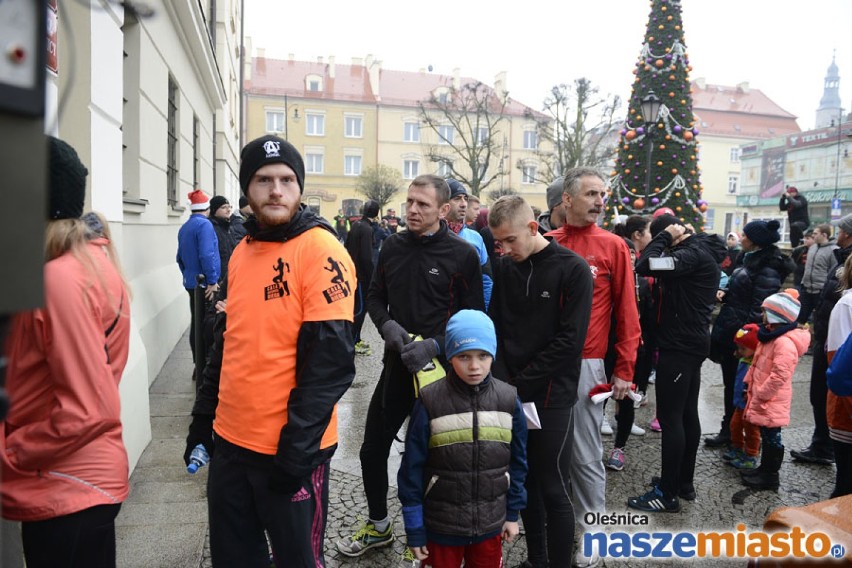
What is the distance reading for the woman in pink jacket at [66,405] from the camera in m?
1.79

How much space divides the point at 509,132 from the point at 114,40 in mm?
50179

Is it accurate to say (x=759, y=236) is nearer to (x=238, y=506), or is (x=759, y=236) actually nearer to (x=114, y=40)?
(x=238, y=506)

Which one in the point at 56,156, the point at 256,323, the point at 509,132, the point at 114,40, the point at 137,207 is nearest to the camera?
the point at 56,156

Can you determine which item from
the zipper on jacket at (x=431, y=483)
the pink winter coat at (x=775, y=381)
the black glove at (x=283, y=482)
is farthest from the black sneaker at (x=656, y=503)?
the black glove at (x=283, y=482)

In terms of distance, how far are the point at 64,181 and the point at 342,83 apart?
175 ft

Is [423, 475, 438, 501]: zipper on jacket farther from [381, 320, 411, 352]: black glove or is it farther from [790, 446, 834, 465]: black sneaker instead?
[790, 446, 834, 465]: black sneaker

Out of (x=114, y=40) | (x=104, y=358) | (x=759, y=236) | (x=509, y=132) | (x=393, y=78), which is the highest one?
(x=393, y=78)

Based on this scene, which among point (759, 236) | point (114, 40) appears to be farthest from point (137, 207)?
point (759, 236)

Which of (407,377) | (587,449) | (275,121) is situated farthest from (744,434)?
(275,121)

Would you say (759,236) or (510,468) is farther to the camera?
(759,236)

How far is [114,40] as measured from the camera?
15.3 feet

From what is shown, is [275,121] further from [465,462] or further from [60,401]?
[60,401]

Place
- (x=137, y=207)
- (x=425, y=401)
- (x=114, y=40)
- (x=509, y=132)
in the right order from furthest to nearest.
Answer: (x=509, y=132) → (x=137, y=207) → (x=114, y=40) → (x=425, y=401)

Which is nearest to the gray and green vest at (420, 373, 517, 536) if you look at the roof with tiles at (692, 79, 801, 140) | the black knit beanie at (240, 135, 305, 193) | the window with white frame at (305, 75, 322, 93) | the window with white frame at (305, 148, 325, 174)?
the black knit beanie at (240, 135, 305, 193)
